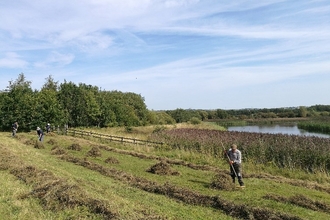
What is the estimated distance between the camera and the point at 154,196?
36.3 ft

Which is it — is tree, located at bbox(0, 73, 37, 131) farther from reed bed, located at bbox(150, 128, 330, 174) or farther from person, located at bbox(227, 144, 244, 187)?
person, located at bbox(227, 144, 244, 187)

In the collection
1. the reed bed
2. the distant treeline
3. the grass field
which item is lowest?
the grass field

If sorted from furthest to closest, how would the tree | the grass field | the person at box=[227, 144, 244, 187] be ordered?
the tree < the person at box=[227, 144, 244, 187] < the grass field

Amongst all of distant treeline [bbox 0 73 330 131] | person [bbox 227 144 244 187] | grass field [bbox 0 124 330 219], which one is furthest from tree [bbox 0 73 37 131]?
person [bbox 227 144 244 187]

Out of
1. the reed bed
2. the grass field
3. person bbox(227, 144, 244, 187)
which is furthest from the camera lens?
the reed bed

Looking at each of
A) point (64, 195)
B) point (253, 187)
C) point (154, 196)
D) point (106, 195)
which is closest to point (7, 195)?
point (64, 195)

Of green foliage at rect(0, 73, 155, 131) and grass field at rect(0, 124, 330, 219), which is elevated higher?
green foliage at rect(0, 73, 155, 131)

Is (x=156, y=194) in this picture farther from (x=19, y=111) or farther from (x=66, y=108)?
(x=66, y=108)

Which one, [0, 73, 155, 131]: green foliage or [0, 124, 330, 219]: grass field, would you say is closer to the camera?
[0, 124, 330, 219]: grass field

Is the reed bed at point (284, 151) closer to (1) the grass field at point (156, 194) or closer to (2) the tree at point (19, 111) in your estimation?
(1) the grass field at point (156, 194)

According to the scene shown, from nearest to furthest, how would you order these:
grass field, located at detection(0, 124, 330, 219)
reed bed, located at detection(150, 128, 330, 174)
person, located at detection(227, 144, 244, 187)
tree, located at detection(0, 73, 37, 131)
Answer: grass field, located at detection(0, 124, 330, 219)
person, located at detection(227, 144, 244, 187)
reed bed, located at detection(150, 128, 330, 174)
tree, located at detection(0, 73, 37, 131)

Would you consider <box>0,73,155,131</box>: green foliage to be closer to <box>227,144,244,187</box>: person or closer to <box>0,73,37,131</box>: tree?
<box>0,73,37,131</box>: tree

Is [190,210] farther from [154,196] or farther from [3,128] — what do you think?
[3,128]

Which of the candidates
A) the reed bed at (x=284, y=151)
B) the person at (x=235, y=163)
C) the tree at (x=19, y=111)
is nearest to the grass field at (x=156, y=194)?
the person at (x=235, y=163)
